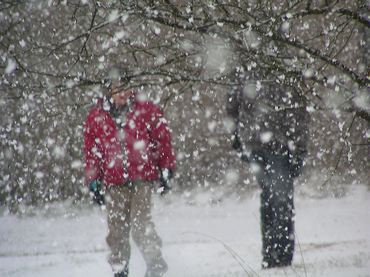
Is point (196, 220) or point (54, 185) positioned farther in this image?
point (54, 185)

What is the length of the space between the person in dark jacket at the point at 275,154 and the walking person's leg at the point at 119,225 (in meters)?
1.24

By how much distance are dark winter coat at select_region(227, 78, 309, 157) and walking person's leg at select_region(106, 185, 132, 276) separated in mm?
1257

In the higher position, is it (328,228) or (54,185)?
(54,185)

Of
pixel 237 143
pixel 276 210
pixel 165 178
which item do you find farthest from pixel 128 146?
pixel 276 210

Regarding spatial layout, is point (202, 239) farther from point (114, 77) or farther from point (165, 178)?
point (114, 77)

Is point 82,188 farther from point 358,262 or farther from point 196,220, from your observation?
point 358,262

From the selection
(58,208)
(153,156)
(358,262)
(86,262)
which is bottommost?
(358,262)

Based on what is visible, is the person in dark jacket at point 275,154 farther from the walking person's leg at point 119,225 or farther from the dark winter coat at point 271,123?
the walking person's leg at point 119,225

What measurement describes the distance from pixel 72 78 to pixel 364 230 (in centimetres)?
677

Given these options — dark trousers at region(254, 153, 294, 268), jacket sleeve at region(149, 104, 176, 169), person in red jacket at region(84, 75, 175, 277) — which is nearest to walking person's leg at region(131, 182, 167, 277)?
person in red jacket at region(84, 75, 175, 277)

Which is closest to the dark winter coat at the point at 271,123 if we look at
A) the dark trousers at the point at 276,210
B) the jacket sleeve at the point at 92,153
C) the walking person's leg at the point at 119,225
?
the dark trousers at the point at 276,210

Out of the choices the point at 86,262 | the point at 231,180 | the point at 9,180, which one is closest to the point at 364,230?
the point at 86,262

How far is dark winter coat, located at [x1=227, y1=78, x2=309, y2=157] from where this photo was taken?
199 inches

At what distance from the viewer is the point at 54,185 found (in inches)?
474
